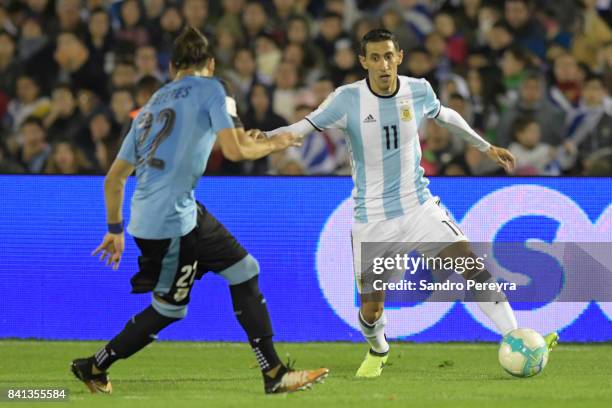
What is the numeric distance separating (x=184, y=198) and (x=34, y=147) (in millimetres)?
6529

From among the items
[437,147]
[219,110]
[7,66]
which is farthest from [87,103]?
[219,110]

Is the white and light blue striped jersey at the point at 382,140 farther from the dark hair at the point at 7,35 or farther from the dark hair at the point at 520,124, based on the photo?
the dark hair at the point at 7,35

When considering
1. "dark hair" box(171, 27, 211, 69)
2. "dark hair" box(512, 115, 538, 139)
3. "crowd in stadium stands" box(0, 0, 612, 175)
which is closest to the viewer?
"dark hair" box(171, 27, 211, 69)

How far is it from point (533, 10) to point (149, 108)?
8.32 meters

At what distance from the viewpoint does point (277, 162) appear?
1260cm

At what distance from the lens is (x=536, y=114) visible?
42.8ft

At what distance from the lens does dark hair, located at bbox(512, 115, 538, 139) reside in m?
12.5

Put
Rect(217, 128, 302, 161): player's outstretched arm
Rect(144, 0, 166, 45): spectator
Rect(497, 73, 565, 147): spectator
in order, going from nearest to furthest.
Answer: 1. Rect(217, 128, 302, 161): player's outstretched arm
2. Rect(497, 73, 565, 147): spectator
3. Rect(144, 0, 166, 45): spectator

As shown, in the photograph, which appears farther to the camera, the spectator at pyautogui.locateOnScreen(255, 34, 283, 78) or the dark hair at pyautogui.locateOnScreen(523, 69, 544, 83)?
the spectator at pyautogui.locateOnScreen(255, 34, 283, 78)

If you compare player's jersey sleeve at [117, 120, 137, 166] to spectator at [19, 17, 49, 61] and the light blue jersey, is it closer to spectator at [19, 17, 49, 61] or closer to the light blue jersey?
the light blue jersey

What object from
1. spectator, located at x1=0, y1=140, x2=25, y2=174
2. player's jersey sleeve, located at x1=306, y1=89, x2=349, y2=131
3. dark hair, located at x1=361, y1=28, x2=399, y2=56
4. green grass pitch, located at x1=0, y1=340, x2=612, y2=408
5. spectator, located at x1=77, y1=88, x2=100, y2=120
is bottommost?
green grass pitch, located at x1=0, y1=340, x2=612, y2=408

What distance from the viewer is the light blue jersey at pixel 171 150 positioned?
7.06m

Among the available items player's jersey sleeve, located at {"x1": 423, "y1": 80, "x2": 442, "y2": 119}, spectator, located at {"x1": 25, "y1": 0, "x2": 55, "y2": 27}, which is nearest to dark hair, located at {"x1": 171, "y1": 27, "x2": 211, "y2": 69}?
player's jersey sleeve, located at {"x1": 423, "y1": 80, "x2": 442, "y2": 119}

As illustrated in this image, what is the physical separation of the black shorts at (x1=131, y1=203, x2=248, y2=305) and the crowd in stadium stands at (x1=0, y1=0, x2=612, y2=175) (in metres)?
5.06
